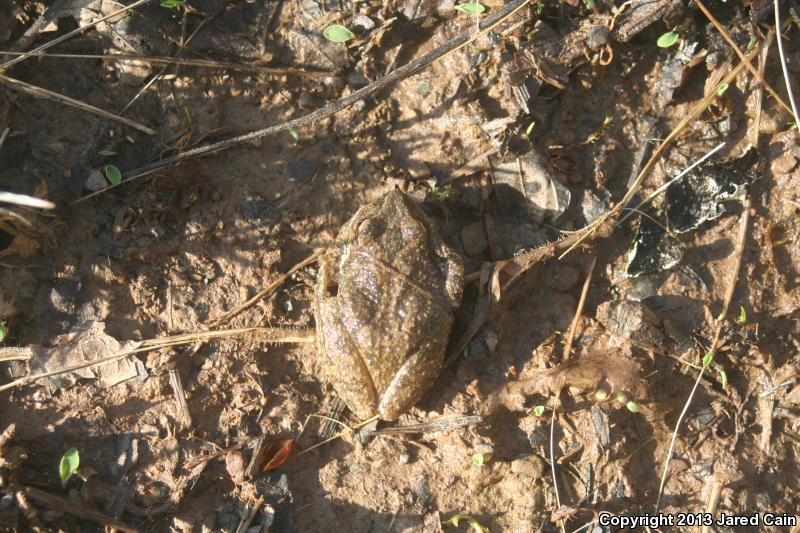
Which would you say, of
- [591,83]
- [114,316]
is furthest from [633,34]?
[114,316]

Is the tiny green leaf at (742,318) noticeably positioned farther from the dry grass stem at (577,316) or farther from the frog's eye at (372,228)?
the frog's eye at (372,228)

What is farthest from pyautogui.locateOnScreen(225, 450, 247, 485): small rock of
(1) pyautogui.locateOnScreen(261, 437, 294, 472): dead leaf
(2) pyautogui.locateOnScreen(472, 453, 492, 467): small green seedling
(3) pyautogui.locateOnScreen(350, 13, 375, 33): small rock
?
(3) pyautogui.locateOnScreen(350, 13, 375, 33): small rock

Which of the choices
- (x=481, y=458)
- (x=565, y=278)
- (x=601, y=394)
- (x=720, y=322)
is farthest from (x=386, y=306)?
(x=720, y=322)

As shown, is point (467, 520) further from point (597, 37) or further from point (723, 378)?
point (597, 37)

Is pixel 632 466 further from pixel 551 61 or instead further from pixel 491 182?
pixel 551 61

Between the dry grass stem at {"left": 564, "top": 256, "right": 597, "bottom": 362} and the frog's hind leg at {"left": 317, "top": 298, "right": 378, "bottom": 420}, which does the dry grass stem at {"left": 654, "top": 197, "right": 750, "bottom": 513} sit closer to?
the dry grass stem at {"left": 564, "top": 256, "right": 597, "bottom": 362}

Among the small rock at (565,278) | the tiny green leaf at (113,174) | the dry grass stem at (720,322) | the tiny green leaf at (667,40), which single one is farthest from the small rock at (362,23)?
the dry grass stem at (720,322)
